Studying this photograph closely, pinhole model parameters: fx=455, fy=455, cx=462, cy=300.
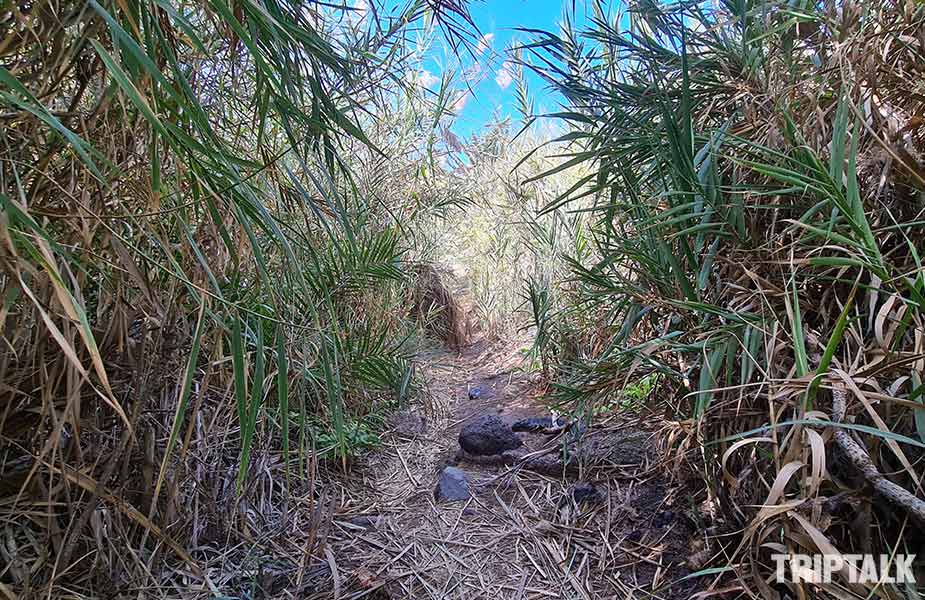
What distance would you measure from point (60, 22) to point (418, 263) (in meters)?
2.26

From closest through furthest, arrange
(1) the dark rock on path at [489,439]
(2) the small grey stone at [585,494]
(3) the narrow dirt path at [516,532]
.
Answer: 1. (3) the narrow dirt path at [516,532]
2. (2) the small grey stone at [585,494]
3. (1) the dark rock on path at [489,439]

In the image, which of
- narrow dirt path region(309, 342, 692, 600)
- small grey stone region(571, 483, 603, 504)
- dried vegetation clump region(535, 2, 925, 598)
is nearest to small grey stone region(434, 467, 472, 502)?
narrow dirt path region(309, 342, 692, 600)

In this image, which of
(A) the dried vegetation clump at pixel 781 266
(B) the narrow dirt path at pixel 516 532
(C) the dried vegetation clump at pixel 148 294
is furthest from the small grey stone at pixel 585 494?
(C) the dried vegetation clump at pixel 148 294

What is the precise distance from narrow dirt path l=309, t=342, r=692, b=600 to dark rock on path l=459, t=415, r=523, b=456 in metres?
0.06

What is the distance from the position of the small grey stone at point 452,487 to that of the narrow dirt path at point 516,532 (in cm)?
2

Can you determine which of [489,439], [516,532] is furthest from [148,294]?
[489,439]

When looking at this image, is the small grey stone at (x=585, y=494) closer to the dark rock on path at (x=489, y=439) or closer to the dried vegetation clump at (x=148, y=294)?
the dark rock on path at (x=489, y=439)

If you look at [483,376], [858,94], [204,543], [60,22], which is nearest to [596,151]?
[858,94]

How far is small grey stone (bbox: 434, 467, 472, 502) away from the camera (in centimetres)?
130

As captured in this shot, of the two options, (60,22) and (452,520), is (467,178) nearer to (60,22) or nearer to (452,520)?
(452,520)

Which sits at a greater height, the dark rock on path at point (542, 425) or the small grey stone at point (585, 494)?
the dark rock on path at point (542, 425)

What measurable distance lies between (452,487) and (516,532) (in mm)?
269

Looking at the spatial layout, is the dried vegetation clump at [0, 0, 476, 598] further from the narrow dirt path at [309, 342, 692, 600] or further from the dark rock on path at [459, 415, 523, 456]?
the dark rock on path at [459, 415, 523, 456]

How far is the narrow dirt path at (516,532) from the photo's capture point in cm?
93
